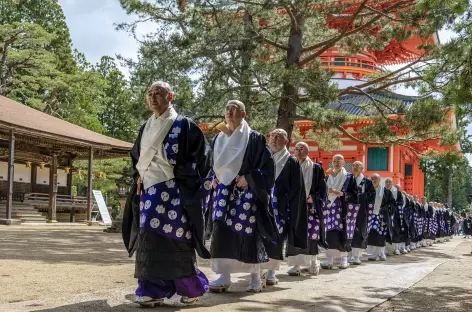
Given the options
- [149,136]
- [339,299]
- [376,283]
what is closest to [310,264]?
[376,283]

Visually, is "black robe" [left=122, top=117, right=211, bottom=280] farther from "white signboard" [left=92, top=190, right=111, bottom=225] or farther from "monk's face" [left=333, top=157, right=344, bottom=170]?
"white signboard" [left=92, top=190, right=111, bottom=225]

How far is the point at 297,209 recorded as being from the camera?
7.00 m

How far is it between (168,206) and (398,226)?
10206 millimetres

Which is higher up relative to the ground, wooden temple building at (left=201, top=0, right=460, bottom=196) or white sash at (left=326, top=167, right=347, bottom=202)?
wooden temple building at (left=201, top=0, right=460, bottom=196)

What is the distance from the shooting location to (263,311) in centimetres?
481

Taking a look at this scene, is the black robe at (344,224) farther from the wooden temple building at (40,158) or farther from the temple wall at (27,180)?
the temple wall at (27,180)

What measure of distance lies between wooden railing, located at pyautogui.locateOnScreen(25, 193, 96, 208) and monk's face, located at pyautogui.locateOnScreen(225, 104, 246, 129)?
19.0m

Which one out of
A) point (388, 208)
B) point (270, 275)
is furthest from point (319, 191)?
point (388, 208)

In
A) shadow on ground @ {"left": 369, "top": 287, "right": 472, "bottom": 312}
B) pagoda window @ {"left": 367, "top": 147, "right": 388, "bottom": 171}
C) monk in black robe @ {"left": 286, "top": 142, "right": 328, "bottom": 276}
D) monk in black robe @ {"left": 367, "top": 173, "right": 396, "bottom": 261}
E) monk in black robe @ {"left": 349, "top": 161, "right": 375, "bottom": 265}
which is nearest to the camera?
shadow on ground @ {"left": 369, "top": 287, "right": 472, "bottom": 312}

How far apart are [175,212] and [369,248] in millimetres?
8203

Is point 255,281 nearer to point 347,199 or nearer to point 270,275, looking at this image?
point 270,275

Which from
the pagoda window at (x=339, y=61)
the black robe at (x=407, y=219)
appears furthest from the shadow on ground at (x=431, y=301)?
the pagoda window at (x=339, y=61)

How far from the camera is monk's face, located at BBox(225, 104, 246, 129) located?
5980mm

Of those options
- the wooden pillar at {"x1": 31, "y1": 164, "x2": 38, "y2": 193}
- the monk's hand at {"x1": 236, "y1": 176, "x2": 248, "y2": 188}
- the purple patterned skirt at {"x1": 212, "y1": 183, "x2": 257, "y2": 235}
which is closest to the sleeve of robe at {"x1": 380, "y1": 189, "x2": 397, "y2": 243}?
the purple patterned skirt at {"x1": 212, "y1": 183, "x2": 257, "y2": 235}
